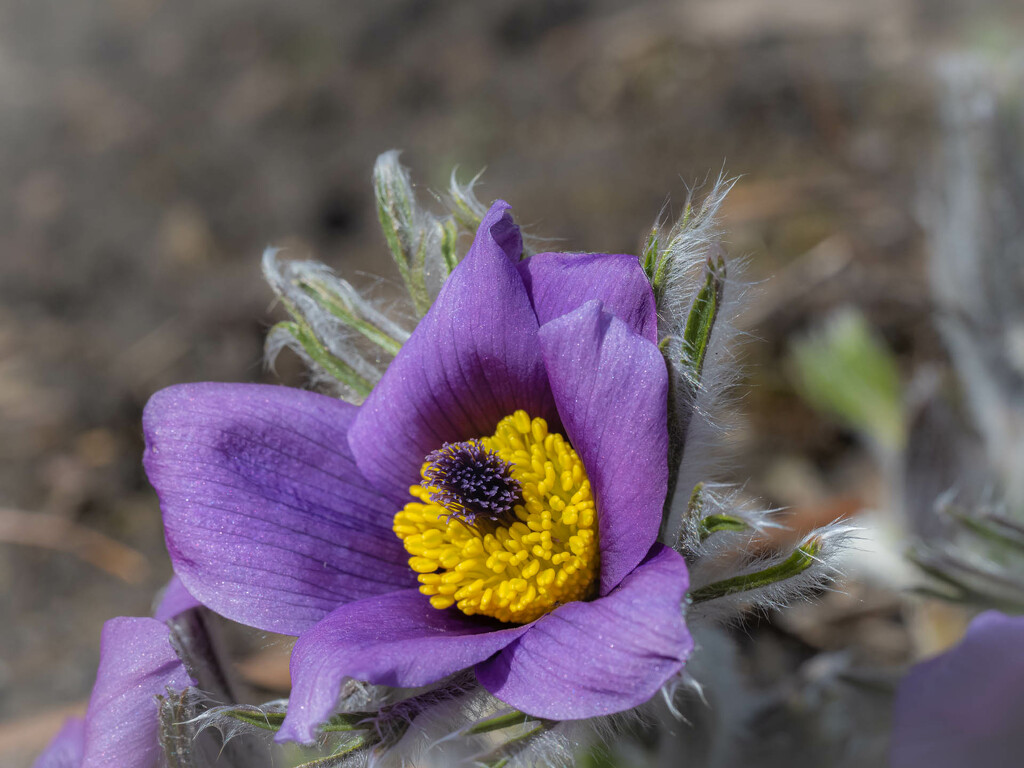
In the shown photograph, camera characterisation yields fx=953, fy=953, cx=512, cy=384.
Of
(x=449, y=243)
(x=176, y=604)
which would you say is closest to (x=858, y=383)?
(x=449, y=243)

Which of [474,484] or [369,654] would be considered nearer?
[369,654]

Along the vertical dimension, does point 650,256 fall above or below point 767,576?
above

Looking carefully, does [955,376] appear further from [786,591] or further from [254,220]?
[254,220]

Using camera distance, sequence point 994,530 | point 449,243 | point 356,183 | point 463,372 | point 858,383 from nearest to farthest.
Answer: point 463,372, point 449,243, point 994,530, point 858,383, point 356,183

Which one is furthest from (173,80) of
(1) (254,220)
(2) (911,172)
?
(2) (911,172)

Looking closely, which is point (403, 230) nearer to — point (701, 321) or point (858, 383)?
point (701, 321)

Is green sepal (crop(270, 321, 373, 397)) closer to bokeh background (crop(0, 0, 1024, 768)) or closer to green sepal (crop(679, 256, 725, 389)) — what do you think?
green sepal (crop(679, 256, 725, 389))
